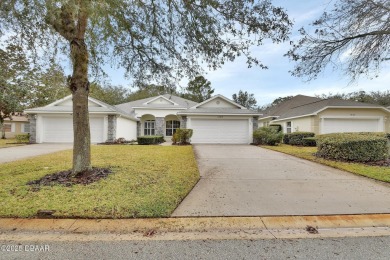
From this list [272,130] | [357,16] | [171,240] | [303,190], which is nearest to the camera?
[171,240]

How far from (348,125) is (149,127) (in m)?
19.0

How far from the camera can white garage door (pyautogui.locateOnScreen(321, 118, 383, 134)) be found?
63.4ft

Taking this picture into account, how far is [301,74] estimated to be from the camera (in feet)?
31.7

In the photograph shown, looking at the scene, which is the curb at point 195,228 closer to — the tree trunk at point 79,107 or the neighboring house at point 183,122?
the tree trunk at point 79,107

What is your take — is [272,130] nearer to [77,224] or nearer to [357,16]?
[357,16]

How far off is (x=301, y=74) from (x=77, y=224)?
9.34m

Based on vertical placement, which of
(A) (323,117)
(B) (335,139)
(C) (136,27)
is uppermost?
(C) (136,27)

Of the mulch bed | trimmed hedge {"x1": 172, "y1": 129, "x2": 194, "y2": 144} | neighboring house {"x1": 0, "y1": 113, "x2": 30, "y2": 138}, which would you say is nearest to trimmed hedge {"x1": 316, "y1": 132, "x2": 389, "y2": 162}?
the mulch bed

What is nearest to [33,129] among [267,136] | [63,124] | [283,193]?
[63,124]

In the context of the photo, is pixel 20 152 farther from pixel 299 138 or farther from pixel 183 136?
pixel 299 138

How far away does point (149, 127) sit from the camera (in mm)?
26531

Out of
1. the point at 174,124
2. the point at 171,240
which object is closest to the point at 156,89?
the point at 171,240

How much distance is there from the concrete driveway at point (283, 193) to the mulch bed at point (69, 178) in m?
2.55

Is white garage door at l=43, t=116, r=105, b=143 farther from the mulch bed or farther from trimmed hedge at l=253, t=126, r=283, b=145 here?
the mulch bed
